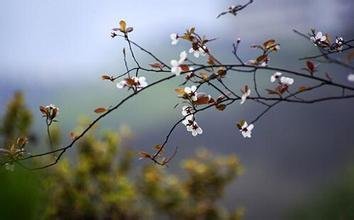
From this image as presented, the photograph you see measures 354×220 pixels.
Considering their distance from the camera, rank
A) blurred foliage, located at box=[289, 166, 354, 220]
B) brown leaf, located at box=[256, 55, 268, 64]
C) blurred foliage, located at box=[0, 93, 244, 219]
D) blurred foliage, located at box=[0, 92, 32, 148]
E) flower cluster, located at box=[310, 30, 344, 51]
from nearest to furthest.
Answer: brown leaf, located at box=[256, 55, 268, 64] → flower cluster, located at box=[310, 30, 344, 51] → blurred foliage, located at box=[0, 92, 32, 148] → blurred foliage, located at box=[0, 93, 244, 219] → blurred foliage, located at box=[289, 166, 354, 220]

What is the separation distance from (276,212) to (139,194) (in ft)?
7.39

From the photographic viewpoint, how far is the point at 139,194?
3561 mm

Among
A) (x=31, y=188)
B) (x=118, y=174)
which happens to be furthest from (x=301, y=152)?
(x=31, y=188)

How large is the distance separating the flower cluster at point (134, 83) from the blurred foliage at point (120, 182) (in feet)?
5.98

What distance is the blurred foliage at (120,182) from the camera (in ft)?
10.8

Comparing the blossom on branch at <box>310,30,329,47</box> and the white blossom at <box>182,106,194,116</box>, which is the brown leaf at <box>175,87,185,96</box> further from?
the blossom on branch at <box>310,30,329,47</box>

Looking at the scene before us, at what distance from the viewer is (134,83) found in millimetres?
1316

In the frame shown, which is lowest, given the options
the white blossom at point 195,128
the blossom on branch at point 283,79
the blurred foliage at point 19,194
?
the blurred foliage at point 19,194

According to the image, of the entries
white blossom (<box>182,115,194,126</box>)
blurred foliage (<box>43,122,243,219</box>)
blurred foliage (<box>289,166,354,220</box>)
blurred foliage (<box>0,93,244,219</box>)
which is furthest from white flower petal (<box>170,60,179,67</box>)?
blurred foliage (<box>289,166,354,220</box>)

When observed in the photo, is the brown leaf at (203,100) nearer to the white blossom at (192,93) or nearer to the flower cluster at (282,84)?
the white blossom at (192,93)

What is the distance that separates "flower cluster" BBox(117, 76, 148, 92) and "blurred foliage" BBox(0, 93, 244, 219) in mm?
1823

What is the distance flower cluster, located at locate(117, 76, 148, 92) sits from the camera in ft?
4.30

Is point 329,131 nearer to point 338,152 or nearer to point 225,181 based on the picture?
point 338,152

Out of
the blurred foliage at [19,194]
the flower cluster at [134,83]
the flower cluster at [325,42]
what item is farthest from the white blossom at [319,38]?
the blurred foliage at [19,194]
